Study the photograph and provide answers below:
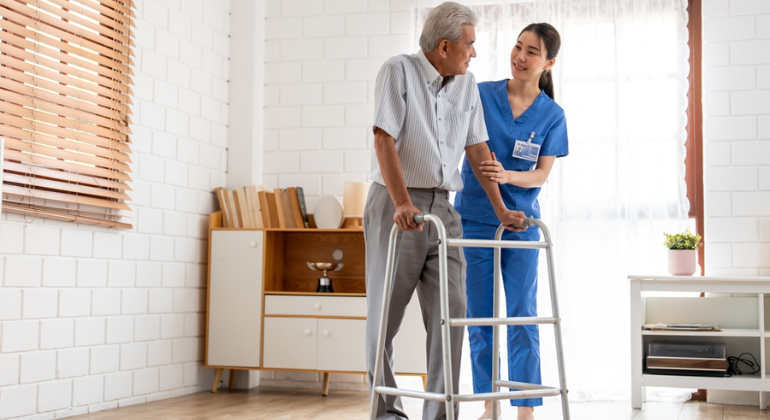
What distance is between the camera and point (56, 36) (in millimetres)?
3330

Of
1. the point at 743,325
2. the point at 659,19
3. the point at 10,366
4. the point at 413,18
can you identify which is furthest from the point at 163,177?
the point at 743,325

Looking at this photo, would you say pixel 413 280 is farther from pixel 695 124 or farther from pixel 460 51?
pixel 695 124

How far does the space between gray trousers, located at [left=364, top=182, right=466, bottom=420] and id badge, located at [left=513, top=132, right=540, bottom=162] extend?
0.63 metres

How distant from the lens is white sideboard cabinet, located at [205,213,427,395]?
404 centimetres

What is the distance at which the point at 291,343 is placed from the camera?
414 cm

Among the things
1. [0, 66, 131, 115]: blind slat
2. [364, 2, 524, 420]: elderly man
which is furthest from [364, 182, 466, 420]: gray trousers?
[0, 66, 131, 115]: blind slat

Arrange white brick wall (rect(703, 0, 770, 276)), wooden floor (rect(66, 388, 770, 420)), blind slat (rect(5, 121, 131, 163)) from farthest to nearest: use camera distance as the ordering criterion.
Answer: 1. white brick wall (rect(703, 0, 770, 276))
2. wooden floor (rect(66, 388, 770, 420))
3. blind slat (rect(5, 121, 131, 163))

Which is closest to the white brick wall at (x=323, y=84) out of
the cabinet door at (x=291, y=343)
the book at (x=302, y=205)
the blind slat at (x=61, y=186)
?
the book at (x=302, y=205)

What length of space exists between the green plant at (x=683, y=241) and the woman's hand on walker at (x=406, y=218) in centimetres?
223

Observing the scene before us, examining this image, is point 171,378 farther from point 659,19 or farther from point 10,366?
point 659,19

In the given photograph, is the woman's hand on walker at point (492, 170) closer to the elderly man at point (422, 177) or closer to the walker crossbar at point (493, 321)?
the elderly man at point (422, 177)

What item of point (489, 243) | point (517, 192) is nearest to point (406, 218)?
point (489, 243)

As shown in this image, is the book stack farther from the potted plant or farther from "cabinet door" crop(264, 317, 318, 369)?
the potted plant

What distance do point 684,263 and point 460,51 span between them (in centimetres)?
212
